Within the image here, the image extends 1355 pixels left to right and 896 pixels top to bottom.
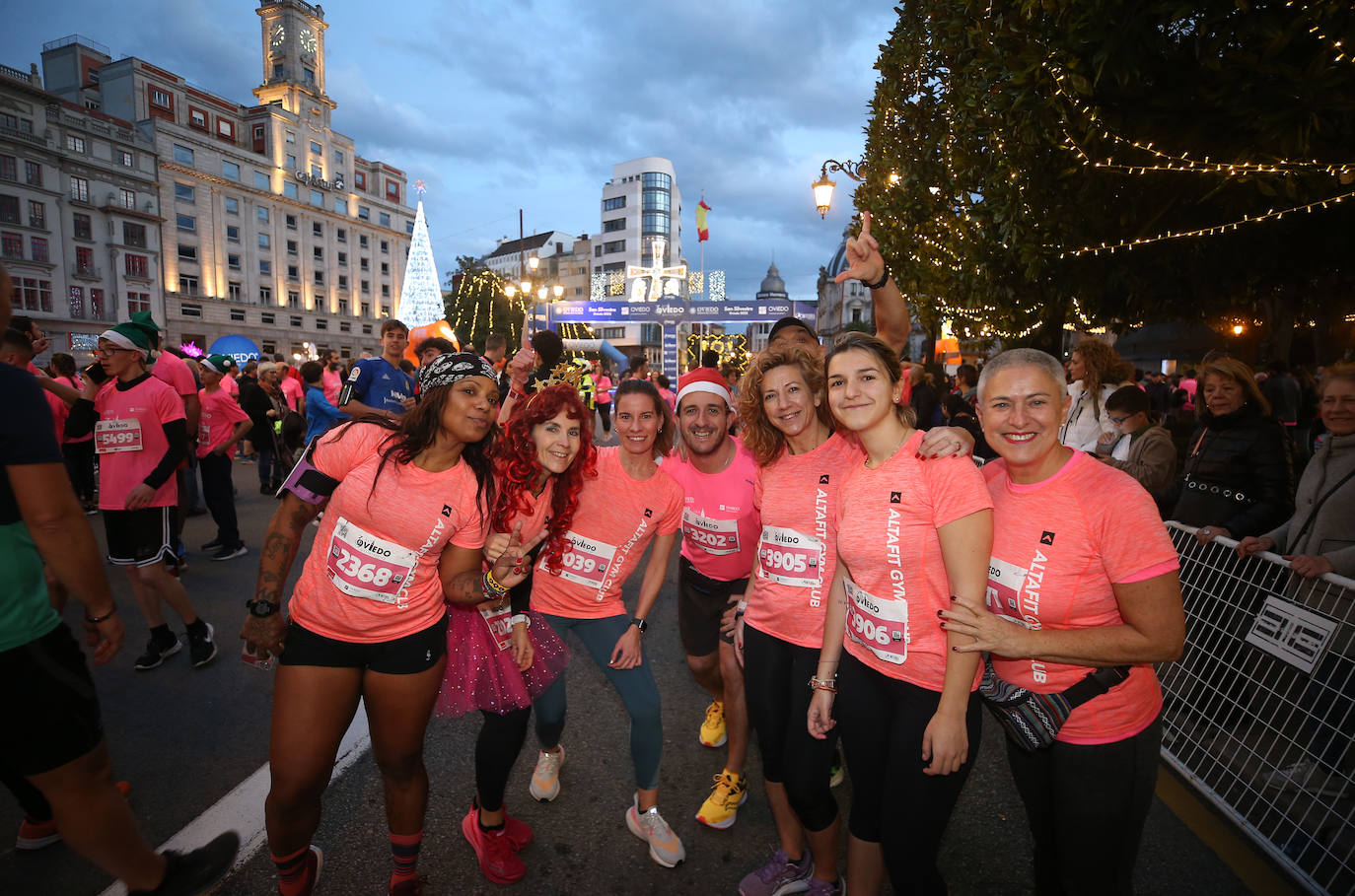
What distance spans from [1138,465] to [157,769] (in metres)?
6.66

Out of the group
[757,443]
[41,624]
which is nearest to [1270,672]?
[757,443]

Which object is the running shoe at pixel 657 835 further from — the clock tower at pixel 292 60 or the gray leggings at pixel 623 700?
the clock tower at pixel 292 60

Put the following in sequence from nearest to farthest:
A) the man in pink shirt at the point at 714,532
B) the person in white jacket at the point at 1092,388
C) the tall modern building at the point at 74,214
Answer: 1. the man in pink shirt at the point at 714,532
2. the person in white jacket at the point at 1092,388
3. the tall modern building at the point at 74,214

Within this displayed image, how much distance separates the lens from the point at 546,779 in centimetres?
→ 314

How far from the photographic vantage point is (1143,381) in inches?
671

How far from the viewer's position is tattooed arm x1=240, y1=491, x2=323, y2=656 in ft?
7.72

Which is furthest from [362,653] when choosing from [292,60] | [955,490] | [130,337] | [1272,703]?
[292,60]

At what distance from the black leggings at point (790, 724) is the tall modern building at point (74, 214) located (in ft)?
181

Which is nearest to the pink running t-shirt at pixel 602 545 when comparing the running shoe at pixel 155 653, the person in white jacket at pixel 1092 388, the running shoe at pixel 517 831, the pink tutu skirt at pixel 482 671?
the pink tutu skirt at pixel 482 671

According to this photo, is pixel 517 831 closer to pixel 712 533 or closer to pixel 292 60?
pixel 712 533

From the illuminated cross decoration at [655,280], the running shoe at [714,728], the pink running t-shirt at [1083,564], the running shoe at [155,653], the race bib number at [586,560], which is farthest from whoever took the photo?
the illuminated cross decoration at [655,280]

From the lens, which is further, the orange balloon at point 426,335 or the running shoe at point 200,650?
the orange balloon at point 426,335

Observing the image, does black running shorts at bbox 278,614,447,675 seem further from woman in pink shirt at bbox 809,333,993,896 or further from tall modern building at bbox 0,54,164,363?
tall modern building at bbox 0,54,164,363

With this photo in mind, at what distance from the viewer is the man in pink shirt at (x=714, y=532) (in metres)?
3.31
